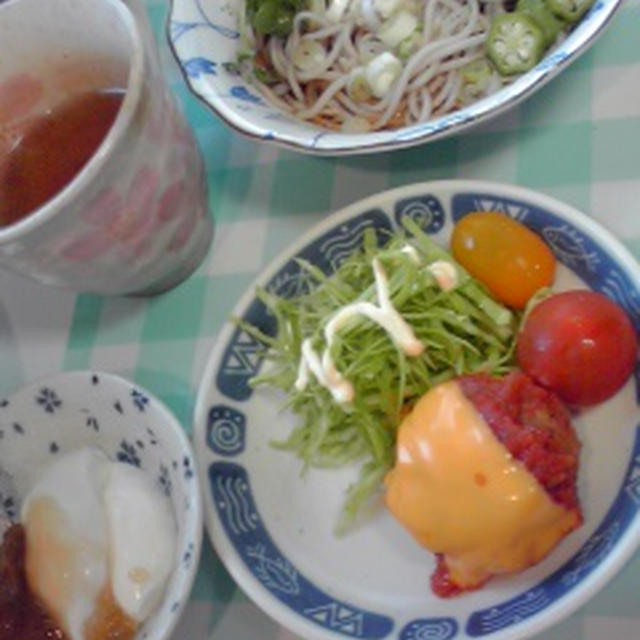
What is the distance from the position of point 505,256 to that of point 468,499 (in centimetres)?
28

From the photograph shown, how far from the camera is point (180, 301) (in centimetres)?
122

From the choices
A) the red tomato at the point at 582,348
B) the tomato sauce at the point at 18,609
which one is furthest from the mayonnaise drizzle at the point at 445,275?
the tomato sauce at the point at 18,609

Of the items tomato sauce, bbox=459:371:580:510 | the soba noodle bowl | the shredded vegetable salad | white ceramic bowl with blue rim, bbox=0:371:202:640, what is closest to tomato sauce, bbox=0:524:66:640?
white ceramic bowl with blue rim, bbox=0:371:202:640

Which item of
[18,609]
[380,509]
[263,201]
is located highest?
[263,201]

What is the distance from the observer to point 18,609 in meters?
0.97

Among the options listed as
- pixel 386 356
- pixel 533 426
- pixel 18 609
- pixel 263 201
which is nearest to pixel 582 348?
pixel 533 426

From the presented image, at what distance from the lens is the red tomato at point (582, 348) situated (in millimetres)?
928

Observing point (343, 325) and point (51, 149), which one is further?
point (51, 149)

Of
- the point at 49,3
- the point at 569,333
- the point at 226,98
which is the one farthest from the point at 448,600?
the point at 49,3

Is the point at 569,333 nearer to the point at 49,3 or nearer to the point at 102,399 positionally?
the point at 102,399

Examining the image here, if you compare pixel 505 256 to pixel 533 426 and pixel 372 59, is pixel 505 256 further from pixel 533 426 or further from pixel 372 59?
pixel 372 59

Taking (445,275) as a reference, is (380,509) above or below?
below

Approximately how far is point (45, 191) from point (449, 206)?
458mm

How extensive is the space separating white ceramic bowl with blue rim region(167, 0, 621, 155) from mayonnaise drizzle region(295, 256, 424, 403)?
A: 0.44 feet
